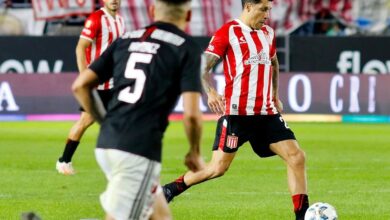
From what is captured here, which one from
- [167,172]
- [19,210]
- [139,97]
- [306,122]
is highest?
[139,97]

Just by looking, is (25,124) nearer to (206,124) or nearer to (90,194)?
(206,124)

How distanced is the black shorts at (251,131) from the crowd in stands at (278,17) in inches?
713

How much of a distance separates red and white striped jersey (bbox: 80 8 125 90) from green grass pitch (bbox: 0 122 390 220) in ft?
5.10

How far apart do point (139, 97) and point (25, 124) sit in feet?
58.3

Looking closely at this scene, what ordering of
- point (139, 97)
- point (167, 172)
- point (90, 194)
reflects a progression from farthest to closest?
point (167, 172) → point (90, 194) → point (139, 97)

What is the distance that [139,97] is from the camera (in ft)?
22.0

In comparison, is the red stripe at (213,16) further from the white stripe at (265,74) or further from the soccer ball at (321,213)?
the soccer ball at (321,213)

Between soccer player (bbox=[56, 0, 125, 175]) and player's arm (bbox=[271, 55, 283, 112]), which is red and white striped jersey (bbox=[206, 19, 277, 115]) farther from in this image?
soccer player (bbox=[56, 0, 125, 175])

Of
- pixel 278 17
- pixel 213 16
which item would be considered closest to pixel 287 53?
pixel 278 17

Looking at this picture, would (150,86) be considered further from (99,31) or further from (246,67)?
(99,31)

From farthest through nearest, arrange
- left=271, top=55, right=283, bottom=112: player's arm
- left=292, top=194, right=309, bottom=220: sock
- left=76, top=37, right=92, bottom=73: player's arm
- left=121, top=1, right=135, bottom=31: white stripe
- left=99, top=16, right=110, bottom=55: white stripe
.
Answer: left=121, top=1, right=135, bottom=31: white stripe, left=99, top=16, right=110, bottom=55: white stripe, left=76, top=37, right=92, bottom=73: player's arm, left=271, top=55, right=283, bottom=112: player's arm, left=292, top=194, right=309, bottom=220: sock

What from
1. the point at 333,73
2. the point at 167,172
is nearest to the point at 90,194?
the point at 167,172

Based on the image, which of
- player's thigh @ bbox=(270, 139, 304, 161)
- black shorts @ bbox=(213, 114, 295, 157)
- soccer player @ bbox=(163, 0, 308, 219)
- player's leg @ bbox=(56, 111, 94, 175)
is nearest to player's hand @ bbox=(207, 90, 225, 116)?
soccer player @ bbox=(163, 0, 308, 219)

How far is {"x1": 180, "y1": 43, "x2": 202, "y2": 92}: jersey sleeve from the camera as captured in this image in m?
6.61
